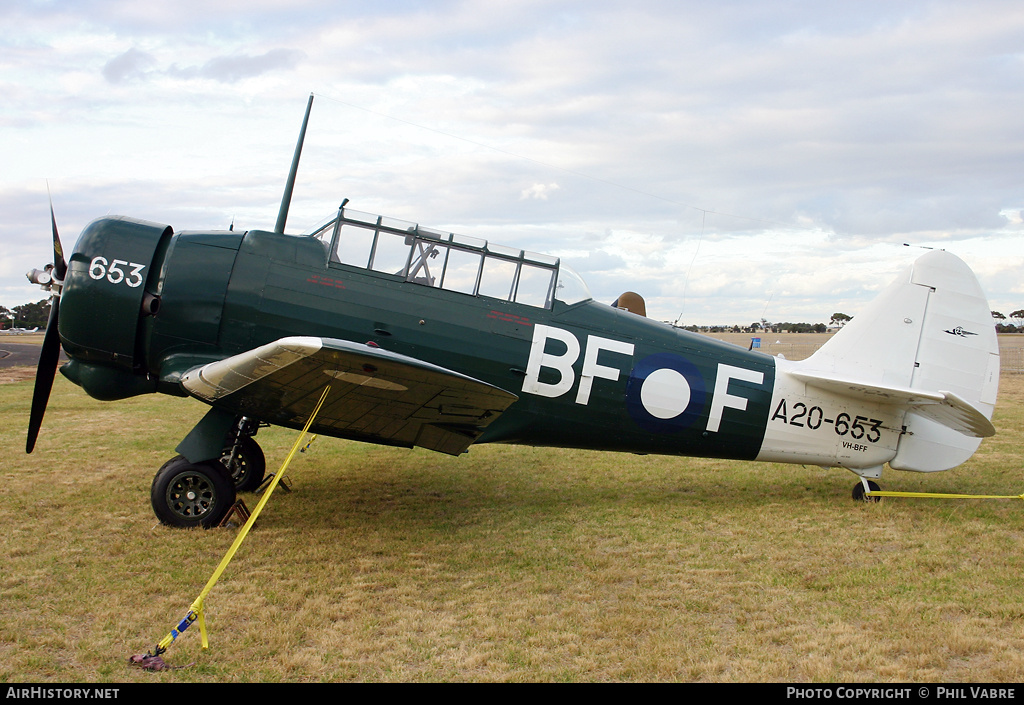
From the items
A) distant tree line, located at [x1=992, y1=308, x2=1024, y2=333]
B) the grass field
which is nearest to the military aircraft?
the grass field

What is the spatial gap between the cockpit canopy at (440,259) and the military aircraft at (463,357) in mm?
14

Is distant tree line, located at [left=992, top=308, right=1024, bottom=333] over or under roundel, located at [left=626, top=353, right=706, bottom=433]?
over

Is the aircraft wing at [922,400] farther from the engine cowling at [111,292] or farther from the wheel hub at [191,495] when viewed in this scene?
the engine cowling at [111,292]

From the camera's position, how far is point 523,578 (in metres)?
4.71

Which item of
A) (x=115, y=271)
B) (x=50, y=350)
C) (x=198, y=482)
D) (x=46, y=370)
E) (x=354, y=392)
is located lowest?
(x=198, y=482)

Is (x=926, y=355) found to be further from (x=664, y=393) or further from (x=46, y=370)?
(x=46, y=370)

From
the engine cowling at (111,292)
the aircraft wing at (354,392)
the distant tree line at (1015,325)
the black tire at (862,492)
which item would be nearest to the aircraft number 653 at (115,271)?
the engine cowling at (111,292)

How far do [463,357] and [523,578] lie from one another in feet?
6.65

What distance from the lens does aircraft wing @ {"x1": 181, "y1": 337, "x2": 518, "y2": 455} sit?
4.23 meters

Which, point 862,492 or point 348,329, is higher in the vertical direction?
point 348,329

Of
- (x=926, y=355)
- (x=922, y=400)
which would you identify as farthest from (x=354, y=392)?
(x=926, y=355)

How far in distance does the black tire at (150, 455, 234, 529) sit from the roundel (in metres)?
3.69

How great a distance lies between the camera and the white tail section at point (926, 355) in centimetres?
681

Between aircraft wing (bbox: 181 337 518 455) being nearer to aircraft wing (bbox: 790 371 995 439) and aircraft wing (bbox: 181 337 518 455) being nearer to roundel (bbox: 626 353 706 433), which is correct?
roundel (bbox: 626 353 706 433)
